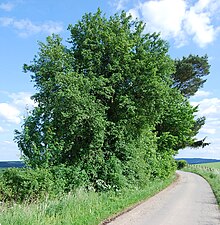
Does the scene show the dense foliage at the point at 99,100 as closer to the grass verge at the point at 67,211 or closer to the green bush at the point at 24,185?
the green bush at the point at 24,185

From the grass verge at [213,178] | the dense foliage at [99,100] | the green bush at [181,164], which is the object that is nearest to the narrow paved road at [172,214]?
the grass verge at [213,178]

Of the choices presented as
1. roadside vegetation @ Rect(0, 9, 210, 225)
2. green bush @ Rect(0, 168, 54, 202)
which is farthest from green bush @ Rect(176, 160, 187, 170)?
green bush @ Rect(0, 168, 54, 202)

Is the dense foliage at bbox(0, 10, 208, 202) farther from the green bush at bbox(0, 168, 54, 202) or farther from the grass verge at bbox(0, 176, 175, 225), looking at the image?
the grass verge at bbox(0, 176, 175, 225)

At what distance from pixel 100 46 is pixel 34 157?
300 inches

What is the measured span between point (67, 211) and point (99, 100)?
909cm

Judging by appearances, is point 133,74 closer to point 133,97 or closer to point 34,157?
point 133,97

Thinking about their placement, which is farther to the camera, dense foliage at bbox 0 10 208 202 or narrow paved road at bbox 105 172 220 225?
dense foliage at bbox 0 10 208 202

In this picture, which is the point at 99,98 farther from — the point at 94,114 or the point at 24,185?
the point at 24,185

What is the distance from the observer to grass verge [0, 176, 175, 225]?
891 centimetres

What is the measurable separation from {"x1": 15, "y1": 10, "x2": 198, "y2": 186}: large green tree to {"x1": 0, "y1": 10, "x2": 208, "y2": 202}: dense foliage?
51mm

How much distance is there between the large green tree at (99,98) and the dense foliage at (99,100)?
0.05 metres

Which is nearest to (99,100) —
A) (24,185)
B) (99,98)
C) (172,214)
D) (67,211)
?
(99,98)

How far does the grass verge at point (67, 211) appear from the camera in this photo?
8.91 meters

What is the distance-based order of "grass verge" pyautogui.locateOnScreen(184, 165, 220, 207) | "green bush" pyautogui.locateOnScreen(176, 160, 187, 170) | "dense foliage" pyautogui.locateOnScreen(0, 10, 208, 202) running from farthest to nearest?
"green bush" pyautogui.locateOnScreen(176, 160, 187, 170) < "grass verge" pyautogui.locateOnScreen(184, 165, 220, 207) < "dense foliage" pyautogui.locateOnScreen(0, 10, 208, 202)
